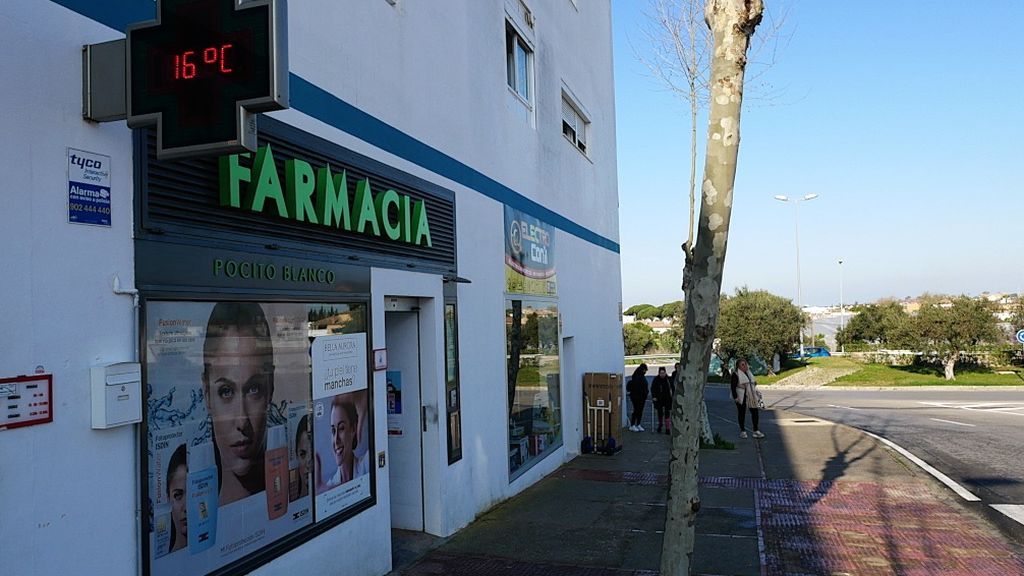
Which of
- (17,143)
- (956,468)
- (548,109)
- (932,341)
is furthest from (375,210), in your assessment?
(932,341)

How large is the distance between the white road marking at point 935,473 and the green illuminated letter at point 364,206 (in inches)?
343

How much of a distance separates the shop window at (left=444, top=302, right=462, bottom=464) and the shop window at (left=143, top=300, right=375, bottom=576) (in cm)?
158

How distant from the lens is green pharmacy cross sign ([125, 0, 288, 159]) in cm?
375

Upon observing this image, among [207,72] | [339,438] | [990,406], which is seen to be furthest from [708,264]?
[990,406]

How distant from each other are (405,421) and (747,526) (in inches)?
160

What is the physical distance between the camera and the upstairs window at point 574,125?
48.3 ft

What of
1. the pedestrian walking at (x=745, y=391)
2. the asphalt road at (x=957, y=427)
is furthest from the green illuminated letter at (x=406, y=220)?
the pedestrian walking at (x=745, y=391)

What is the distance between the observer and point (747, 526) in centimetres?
844

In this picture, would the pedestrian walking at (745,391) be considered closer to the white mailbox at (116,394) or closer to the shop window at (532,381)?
the shop window at (532,381)

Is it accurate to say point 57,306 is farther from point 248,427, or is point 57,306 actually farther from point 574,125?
point 574,125

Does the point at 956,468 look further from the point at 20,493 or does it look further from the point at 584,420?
the point at 20,493

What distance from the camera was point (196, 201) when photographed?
475cm

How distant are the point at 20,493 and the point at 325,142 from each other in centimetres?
357

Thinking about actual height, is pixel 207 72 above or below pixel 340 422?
above
